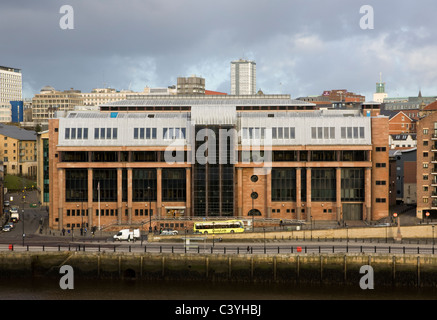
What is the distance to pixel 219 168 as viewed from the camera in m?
150

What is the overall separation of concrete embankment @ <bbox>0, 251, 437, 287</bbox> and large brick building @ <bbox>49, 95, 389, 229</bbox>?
3544 centimetres

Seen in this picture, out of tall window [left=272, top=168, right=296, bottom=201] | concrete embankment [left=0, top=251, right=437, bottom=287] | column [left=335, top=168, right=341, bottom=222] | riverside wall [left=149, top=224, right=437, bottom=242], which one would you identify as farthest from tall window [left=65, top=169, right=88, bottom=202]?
column [left=335, top=168, right=341, bottom=222]

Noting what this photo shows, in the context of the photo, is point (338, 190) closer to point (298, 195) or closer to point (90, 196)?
point (298, 195)

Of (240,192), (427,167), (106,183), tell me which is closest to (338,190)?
(427,167)

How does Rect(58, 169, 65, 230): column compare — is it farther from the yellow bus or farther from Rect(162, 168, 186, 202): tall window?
the yellow bus

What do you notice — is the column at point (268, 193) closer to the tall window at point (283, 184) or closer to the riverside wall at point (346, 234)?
the tall window at point (283, 184)

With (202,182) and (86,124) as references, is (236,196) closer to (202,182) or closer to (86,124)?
(202,182)

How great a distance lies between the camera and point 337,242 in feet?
416

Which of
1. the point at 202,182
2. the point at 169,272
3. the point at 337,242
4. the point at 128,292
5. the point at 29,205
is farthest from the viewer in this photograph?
the point at 29,205

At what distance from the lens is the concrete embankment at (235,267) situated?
109 m

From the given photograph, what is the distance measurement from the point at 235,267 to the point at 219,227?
27074 millimetres

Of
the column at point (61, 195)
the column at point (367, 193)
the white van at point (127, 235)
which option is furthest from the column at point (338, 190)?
the column at point (61, 195)
